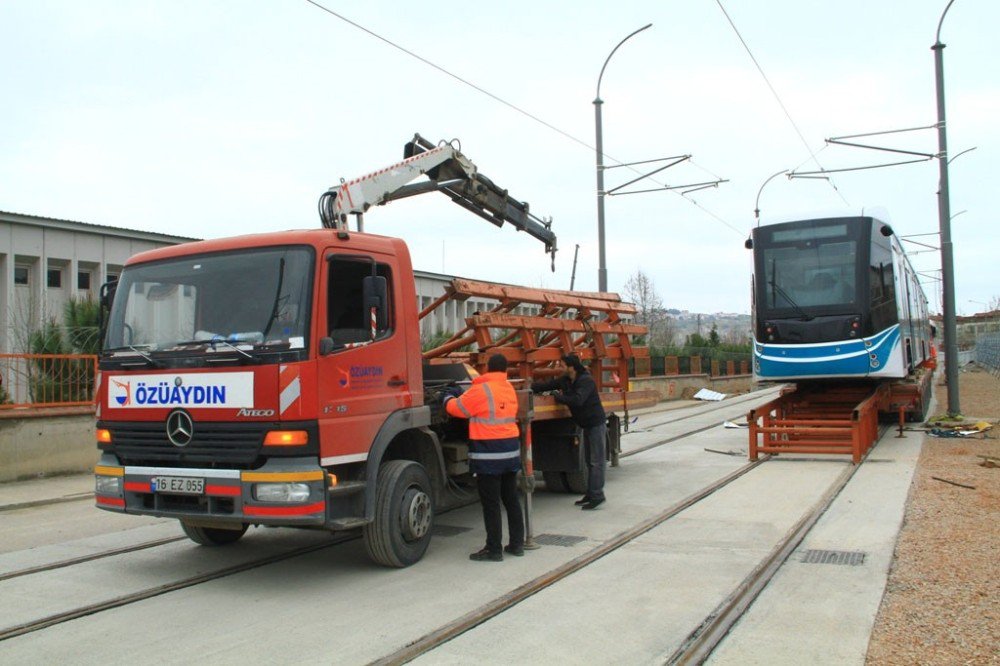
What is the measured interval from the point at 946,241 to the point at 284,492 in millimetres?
17124

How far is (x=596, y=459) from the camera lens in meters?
9.90

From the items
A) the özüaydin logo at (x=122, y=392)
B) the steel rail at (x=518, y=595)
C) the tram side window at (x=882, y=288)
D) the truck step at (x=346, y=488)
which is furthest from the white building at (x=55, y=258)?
the truck step at (x=346, y=488)

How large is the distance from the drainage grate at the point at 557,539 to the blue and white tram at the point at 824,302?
24.8ft

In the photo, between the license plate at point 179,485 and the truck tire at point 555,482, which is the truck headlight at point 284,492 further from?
the truck tire at point 555,482

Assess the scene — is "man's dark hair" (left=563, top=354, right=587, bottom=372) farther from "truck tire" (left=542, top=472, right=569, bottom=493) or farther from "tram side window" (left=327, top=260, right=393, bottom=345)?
"tram side window" (left=327, top=260, right=393, bottom=345)

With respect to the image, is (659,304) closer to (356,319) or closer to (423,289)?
(423,289)

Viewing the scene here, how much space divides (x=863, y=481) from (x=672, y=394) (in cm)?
2446

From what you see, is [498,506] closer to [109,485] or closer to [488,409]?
[488,409]

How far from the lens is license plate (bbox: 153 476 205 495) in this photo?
6395 mm

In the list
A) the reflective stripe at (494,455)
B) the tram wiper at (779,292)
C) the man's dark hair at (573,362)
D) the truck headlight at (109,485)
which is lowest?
the truck headlight at (109,485)

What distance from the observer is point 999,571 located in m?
6.59

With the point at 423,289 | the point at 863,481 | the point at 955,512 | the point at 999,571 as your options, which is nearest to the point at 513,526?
the point at 999,571

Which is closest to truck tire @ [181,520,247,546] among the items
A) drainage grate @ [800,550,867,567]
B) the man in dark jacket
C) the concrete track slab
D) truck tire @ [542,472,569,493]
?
the man in dark jacket

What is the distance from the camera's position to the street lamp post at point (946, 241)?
59.5ft
